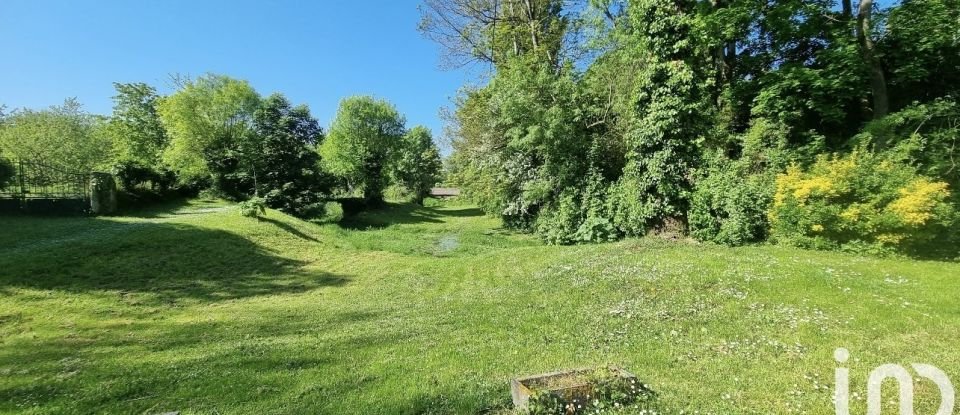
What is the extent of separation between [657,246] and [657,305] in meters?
5.91

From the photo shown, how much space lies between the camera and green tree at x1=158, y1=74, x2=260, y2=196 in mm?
29078

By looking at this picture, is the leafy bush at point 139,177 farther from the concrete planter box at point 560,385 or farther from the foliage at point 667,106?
the concrete planter box at point 560,385

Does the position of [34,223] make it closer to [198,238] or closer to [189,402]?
[198,238]

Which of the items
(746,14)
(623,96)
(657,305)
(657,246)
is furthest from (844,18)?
(657,305)

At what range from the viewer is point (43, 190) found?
17375 millimetres

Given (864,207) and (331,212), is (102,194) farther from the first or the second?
(864,207)

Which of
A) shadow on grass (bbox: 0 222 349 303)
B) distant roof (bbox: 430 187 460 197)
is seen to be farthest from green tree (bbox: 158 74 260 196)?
distant roof (bbox: 430 187 460 197)

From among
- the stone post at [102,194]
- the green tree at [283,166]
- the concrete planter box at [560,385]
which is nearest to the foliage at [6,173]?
the stone post at [102,194]

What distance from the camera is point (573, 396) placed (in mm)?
3773

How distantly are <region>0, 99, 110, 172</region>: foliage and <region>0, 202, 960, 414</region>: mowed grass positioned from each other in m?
23.5

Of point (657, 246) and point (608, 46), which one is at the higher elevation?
point (608, 46)

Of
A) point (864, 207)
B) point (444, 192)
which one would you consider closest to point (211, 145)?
point (864, 207)

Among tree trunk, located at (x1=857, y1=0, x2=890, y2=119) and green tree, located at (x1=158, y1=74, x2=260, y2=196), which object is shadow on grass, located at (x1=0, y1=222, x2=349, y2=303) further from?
tree trunk, located at (x1=857, y1=0, x2=890, y2=119)

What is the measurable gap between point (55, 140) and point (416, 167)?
113 feet
